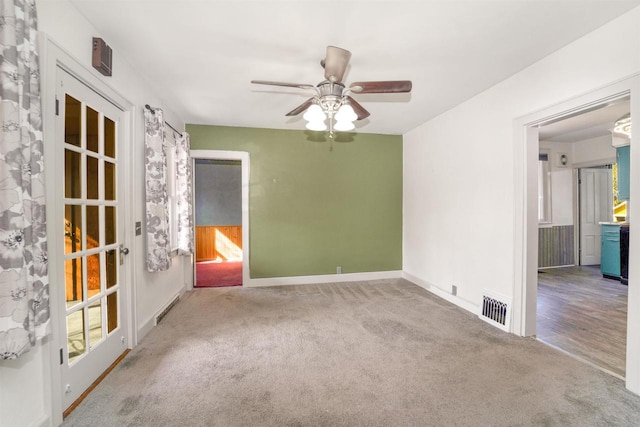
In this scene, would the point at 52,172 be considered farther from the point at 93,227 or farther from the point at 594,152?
the point at 594,152


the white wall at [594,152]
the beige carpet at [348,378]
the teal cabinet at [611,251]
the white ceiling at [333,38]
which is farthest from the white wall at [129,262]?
the white wall at [594,152]

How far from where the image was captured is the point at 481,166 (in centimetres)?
311

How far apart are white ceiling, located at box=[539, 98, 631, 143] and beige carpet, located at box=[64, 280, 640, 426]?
3.22 m

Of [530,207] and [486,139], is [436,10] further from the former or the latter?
[530,207]

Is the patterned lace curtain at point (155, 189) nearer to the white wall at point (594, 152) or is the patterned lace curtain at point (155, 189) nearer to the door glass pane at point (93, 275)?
the door glass pane at point (93, 275)

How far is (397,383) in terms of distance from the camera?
77.1 inches

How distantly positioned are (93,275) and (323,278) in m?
3.19

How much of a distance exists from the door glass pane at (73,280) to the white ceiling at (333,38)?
1691 millimetres

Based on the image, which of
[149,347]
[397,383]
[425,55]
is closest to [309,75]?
[425,55]

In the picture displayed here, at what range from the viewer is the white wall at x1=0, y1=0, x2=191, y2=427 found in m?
1.33

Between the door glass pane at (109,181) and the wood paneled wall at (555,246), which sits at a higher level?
the door glass pane at (109,181)

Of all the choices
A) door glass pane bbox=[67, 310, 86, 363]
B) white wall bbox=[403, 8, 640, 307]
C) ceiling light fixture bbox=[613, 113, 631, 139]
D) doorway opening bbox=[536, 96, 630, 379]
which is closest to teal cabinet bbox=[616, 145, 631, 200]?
doorway opening bbox=[536, 96, 630, 379]

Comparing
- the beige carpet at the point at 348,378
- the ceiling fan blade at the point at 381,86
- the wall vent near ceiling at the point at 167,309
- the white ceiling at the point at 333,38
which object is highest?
the white ceiling at the point at 333,38

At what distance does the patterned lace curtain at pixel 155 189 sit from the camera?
264 cm
